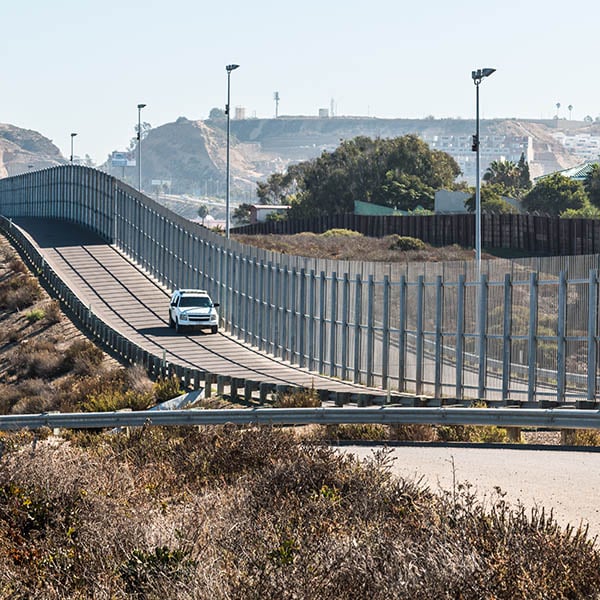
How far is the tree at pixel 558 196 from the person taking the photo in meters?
128

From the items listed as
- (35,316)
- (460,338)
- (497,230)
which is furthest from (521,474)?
(497,230)

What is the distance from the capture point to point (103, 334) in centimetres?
5388

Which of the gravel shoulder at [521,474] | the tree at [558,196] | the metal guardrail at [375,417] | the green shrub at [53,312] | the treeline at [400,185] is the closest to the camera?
the gravel shoulder at [521,474]

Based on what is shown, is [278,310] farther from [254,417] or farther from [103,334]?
[254,417]

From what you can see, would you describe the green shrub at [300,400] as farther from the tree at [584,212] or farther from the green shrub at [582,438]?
the tree at [584,212]

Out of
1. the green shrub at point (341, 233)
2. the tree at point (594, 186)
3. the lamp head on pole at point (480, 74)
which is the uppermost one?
the lamp head on pole at point (480, 74)

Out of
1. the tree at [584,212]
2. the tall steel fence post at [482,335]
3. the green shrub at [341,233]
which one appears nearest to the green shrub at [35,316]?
the green shrub at [341,233]

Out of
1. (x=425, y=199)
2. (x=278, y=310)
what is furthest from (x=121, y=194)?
(x=425, y=199)

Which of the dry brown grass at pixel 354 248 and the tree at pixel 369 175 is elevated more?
the tree at pixel 369 175

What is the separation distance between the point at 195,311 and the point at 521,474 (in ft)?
120

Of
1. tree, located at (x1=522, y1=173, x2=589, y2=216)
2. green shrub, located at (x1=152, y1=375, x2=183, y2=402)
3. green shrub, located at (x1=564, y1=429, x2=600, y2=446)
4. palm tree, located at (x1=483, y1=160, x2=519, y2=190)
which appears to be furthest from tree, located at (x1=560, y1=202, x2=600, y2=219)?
green shrub, located at (x1=564, y1=429, x2=600, y2=446)

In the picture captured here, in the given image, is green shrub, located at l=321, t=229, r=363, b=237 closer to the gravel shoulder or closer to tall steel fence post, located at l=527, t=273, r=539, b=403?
tall steel fence post, located at l=527, t=273, r=539, b=403

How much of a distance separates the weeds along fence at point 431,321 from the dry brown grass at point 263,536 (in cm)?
1187

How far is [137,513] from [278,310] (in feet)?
106
